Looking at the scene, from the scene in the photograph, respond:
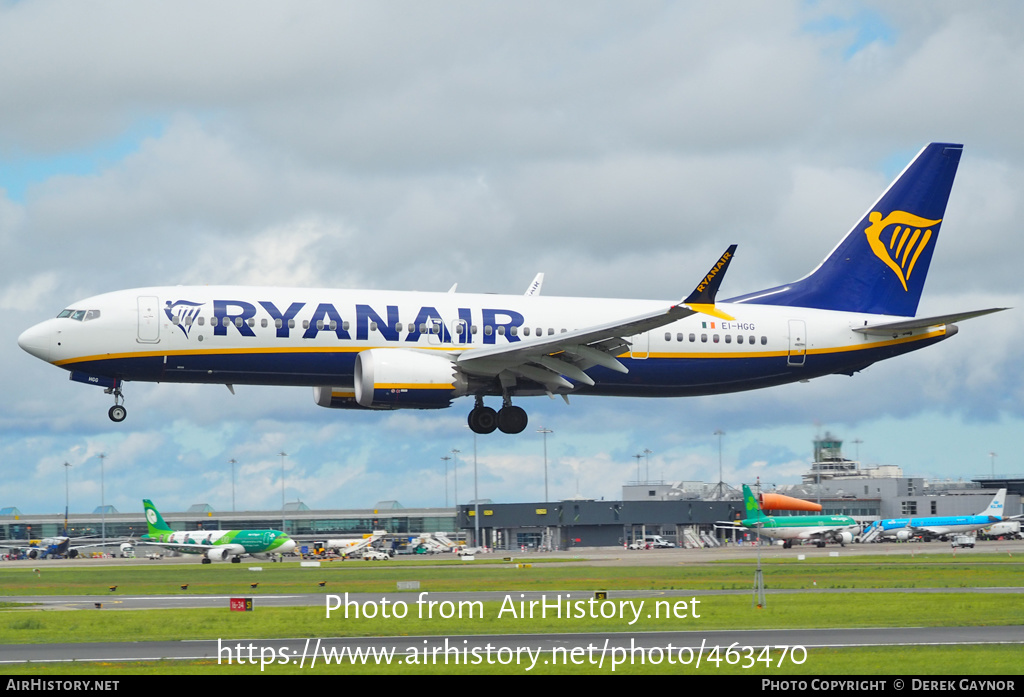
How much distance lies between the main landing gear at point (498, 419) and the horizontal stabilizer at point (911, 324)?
1495 cm

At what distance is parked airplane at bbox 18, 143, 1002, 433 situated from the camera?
42.6m

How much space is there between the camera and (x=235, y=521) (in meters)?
198

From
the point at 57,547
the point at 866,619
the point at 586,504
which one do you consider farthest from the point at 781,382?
the point at 57,547

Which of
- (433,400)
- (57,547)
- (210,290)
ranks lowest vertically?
(57,547)

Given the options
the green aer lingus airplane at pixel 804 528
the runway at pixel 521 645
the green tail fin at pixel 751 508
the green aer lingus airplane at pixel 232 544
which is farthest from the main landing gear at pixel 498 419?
the green tail fin at pixel 751 508

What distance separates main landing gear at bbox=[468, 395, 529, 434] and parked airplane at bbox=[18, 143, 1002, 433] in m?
0.05

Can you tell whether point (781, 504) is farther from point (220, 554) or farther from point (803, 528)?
point (220, 554)

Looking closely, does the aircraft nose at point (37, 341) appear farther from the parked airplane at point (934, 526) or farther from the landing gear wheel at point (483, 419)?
the parked airplane at point (934, 526)

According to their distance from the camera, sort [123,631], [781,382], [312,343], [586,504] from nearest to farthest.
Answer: [123,631]
[312,343]
[781,382]
[586,504]

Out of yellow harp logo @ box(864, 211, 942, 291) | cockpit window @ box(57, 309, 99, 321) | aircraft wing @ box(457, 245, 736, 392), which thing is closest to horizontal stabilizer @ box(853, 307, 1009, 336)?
yellow harp logo @ box(864, 211, 942, 291)

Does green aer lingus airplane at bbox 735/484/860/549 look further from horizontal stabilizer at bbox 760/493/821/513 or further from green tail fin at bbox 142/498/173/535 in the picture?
green tail fin at bbox 142/498/173/535
